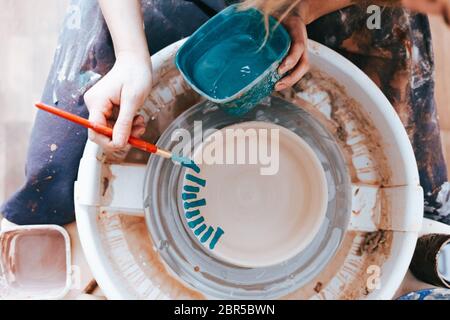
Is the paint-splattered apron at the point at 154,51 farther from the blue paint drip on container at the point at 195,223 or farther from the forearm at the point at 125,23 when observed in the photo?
the blue paint drip on container at the point at 195,223

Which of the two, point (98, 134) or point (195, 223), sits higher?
point (98, 134)

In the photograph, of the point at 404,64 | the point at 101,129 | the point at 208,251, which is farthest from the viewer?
the point at 404,64

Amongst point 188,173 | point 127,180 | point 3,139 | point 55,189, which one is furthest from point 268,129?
point 3,139

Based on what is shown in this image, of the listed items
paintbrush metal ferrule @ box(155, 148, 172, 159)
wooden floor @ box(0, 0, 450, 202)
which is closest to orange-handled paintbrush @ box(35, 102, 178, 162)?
paintbrush metal ferrule @ box(155, 148, 172, 159)

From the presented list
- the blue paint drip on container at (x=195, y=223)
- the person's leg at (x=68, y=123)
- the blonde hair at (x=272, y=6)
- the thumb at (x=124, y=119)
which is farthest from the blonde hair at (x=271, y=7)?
the blue paint drip on container at (x=195, y=223)

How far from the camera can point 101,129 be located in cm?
72

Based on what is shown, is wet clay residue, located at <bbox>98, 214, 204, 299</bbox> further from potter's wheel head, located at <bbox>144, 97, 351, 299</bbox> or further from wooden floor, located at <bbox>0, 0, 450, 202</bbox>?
wooden floor, located at <bbox>0, 0, 450, 202</bbox>

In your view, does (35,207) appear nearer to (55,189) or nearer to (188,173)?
(55,189)

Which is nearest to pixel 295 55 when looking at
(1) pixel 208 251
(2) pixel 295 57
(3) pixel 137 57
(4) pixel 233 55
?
(2) pixel 295 57

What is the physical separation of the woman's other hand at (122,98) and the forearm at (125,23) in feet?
0.07

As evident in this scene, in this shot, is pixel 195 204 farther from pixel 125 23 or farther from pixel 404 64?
pixel 404 64

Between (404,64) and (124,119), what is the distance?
57cm

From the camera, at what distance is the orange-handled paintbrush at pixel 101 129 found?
71 cm

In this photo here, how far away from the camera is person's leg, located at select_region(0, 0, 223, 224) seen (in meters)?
0.89
